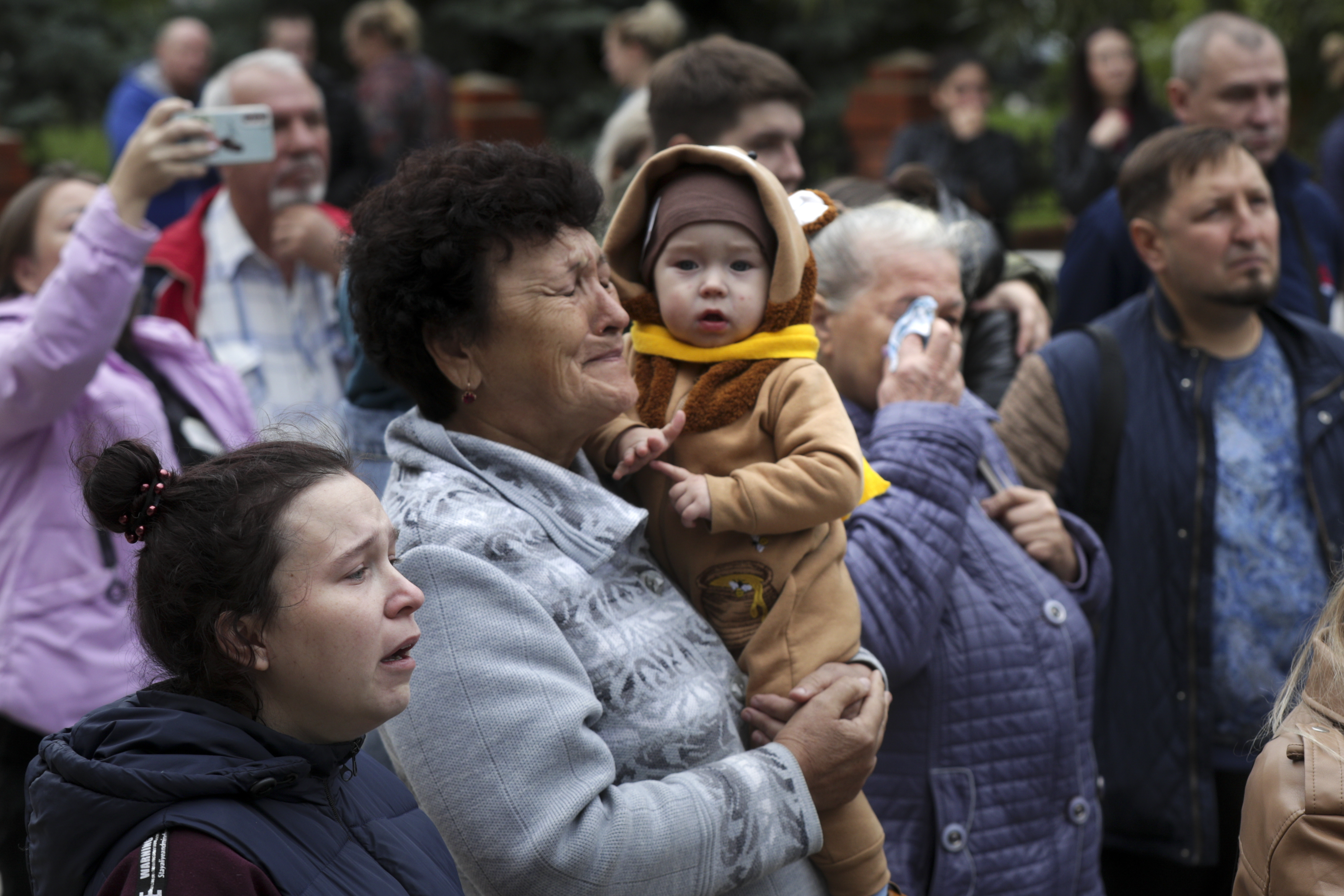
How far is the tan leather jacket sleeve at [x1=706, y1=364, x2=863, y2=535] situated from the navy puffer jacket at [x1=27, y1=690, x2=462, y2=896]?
2.48ft

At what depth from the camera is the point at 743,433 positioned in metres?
2.38

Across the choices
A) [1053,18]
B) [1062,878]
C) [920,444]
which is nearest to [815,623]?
[920,444]

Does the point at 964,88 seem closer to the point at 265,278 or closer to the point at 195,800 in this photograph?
the point at 265,278

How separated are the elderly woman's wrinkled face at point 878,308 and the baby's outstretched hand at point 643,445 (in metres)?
0.78

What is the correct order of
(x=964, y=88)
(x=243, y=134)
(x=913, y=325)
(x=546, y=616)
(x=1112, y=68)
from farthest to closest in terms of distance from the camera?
(x=964, y=88) < (x=1112, y=68) < (x=243, y=134) < (x=913, y=325) < (x=546, y=616)

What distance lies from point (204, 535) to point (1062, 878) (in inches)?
77.0

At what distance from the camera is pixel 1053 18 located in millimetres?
12703

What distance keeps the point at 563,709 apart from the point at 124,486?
2.22 feet

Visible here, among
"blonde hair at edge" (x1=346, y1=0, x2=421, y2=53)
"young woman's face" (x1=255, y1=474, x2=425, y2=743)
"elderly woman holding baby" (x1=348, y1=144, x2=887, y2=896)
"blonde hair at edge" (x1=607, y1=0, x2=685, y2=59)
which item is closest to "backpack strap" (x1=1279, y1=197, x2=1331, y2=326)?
"elderly woman holding baby" (x1=348, y1=144, x2=887, y2=896)

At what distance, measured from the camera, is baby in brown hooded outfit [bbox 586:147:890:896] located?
2.27 m

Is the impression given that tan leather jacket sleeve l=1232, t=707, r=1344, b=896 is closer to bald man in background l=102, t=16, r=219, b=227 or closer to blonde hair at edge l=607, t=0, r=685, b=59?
blonde hair at edge l=607, t=0, r=685, b=59

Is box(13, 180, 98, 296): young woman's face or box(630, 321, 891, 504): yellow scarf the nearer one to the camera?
box(630, 321, 891, 504): yellow scarf

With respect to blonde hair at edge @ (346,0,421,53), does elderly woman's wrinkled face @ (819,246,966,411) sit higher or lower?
higher

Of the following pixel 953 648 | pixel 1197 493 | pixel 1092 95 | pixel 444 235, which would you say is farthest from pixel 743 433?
pixel 1092 95
